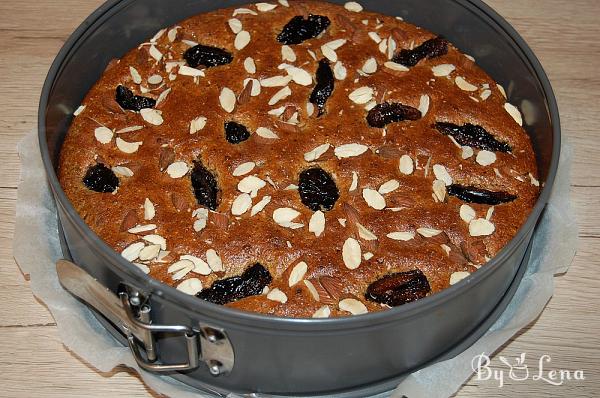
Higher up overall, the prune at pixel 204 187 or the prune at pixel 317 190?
the prune at pixel 317 190

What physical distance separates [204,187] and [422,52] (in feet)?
1.92

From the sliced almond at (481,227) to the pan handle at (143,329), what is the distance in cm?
51

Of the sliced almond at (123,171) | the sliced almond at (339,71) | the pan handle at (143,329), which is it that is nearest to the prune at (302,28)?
the sliced almond at (339,71)

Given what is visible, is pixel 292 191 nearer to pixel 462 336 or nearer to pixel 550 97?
pixel 462 336

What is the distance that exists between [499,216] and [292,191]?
393 mm

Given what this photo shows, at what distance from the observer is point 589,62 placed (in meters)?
2.12

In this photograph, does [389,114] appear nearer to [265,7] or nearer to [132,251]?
[265,7]

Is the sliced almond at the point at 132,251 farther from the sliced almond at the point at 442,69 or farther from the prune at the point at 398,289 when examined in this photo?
the sliced almond at the point at 442,69

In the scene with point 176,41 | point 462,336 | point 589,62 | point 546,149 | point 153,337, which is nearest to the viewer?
point 153,337

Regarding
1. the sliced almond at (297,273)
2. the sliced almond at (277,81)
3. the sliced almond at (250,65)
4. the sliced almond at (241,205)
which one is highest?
the sliced almond at (250,65)

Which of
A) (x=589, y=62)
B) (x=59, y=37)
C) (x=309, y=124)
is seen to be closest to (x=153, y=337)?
(x=309, y=124)

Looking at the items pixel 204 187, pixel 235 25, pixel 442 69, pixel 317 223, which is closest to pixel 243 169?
pixel 204 187

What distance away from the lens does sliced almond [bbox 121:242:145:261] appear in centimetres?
153

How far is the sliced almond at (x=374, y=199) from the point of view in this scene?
1604 mm
